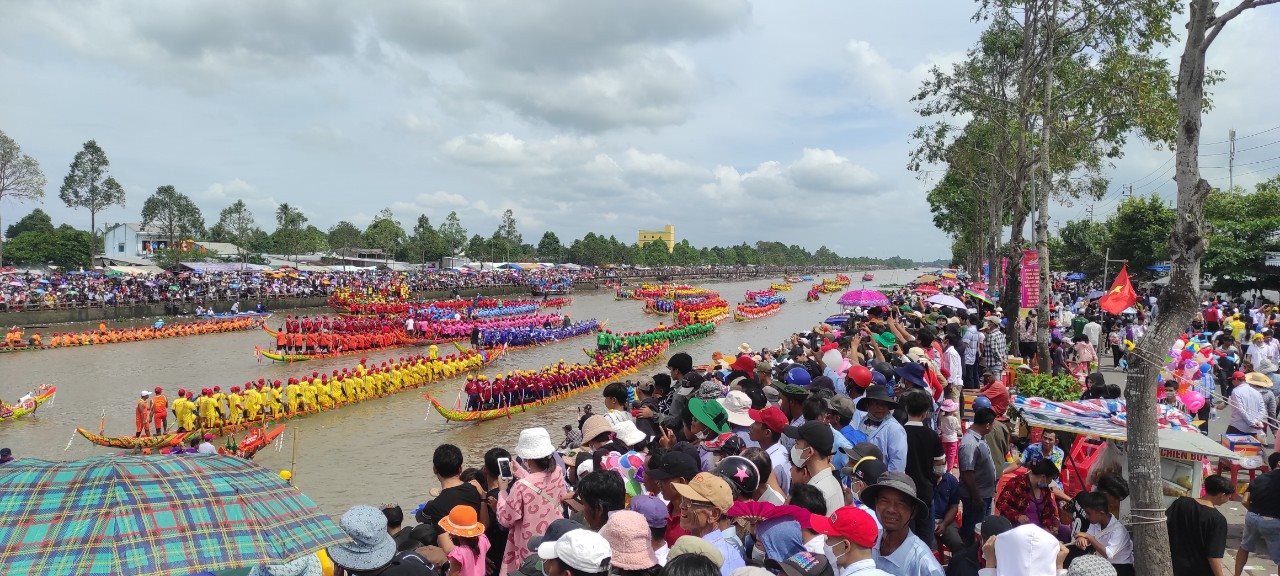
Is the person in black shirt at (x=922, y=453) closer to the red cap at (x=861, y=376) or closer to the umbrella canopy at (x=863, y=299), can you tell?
the red cap at (x=861, y=376)

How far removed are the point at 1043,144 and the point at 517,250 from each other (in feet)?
305

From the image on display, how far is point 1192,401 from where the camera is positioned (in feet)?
30.2

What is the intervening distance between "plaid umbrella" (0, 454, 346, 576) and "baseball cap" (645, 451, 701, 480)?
186 cm

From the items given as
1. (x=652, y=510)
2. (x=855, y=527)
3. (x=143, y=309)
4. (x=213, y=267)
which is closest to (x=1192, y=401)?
(x=855, y=527)

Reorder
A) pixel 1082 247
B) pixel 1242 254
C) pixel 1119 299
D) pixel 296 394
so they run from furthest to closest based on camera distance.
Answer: pixel 1082 247 < pixel 1242 254 < pixel 296 394 < pixel 1119 299

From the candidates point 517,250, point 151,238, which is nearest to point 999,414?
point 151,238

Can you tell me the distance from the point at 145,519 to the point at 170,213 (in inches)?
3244

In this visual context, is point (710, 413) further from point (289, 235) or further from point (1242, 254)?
point (289, 235)

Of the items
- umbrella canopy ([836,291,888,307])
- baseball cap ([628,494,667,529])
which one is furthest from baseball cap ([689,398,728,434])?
umbrella canopy ([836,291,888,307])

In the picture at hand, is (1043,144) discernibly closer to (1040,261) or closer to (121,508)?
(1040,261)

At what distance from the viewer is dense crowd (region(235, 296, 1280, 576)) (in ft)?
11.1

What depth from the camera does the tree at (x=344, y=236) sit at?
263 feet

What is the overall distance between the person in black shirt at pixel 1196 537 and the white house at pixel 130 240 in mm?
85509

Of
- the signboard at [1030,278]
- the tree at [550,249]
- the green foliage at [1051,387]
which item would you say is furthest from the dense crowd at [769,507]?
the tree at [550,249]
